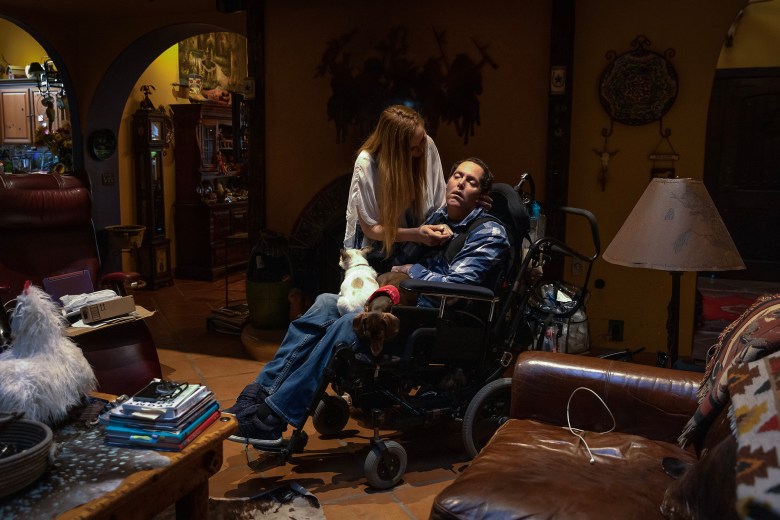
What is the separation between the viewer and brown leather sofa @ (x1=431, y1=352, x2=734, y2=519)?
1.80 metres

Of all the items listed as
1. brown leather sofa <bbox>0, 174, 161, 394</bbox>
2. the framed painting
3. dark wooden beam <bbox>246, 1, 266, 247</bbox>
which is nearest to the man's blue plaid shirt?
brown leather sofa <bbox>0, 174, 161, 394</bbox>

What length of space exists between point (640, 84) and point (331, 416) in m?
2.70

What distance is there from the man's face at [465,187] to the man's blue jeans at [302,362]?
0.77 m

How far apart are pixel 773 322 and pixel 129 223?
638 centimetres

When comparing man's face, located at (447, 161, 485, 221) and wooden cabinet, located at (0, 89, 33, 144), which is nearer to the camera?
man's face, located at (447, 161, 485, 221)

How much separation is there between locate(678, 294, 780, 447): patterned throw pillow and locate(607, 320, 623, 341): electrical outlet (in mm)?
2390

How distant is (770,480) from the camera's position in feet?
4.25

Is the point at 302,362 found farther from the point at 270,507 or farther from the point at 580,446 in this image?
the point at 580,446

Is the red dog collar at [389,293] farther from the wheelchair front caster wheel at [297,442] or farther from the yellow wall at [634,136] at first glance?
the yellow wall at [634,136]

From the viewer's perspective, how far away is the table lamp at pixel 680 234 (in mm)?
2506

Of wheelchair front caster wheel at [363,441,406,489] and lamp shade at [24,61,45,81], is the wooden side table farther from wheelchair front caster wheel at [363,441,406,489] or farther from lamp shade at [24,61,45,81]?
lamp shade at [24,61,45,81]

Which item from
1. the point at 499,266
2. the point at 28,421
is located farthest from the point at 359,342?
the point at 28,421

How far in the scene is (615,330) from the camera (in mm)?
4559

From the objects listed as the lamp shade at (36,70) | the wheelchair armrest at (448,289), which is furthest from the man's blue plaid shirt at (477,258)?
the lamp shade at (36,70)
